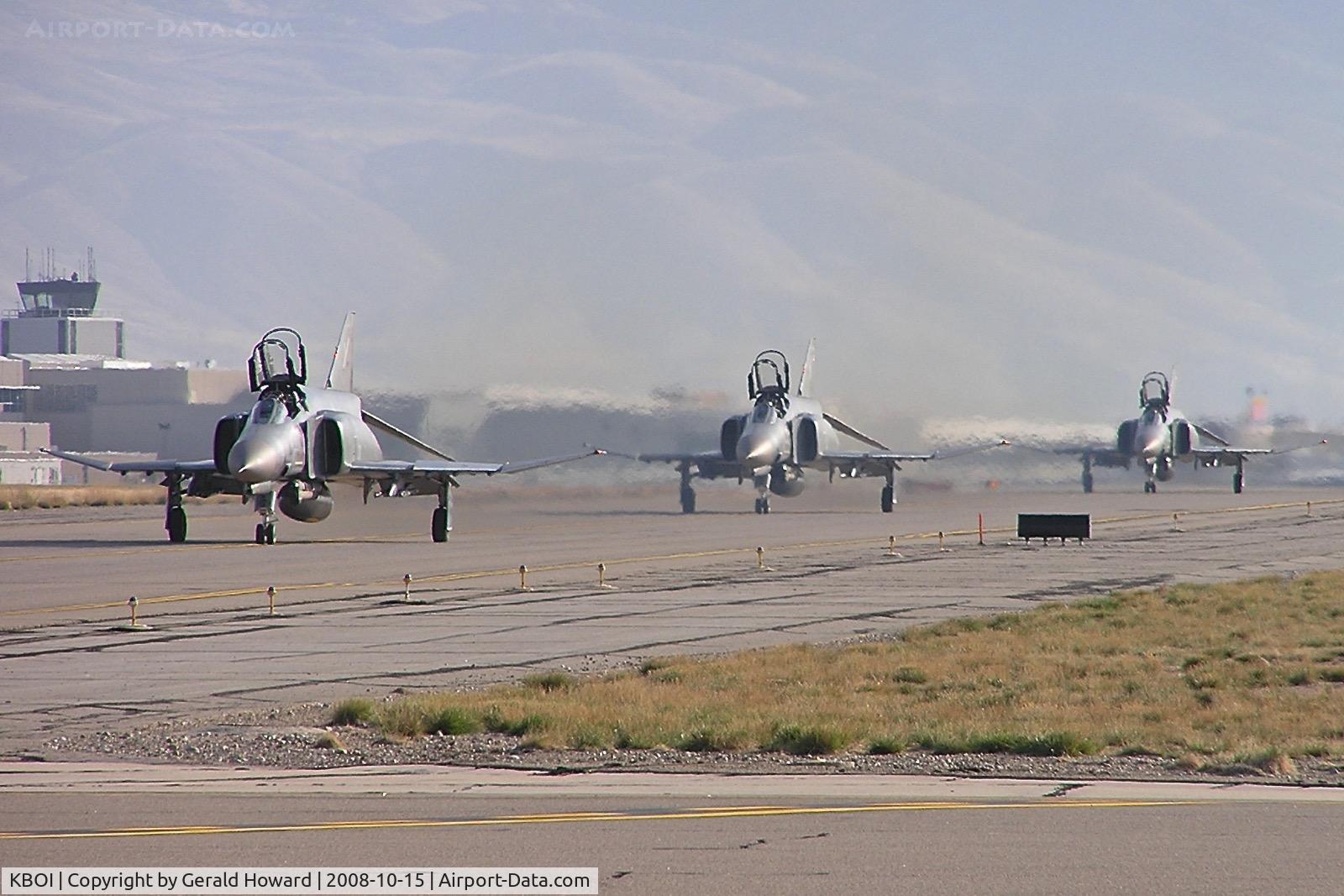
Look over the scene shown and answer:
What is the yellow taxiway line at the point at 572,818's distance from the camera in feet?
31.1

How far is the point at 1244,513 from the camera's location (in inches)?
2467

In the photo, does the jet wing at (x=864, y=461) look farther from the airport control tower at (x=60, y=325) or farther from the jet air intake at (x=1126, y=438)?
the airport control tower at (x=60, y=325)

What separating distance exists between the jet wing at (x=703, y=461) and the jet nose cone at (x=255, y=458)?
2235 centimetres

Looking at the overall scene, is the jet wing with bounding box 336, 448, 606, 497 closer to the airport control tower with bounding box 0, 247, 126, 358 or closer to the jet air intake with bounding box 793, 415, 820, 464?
the jet air intake with bounding box 793, 415, 820, 464

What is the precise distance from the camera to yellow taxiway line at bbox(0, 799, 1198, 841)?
9.48m

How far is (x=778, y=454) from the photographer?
57125 millimetres

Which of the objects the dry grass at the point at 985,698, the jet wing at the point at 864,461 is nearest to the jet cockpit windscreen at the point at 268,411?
the dry grass at the point at 985,698

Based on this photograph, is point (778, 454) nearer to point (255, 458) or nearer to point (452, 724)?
point (255, 458)

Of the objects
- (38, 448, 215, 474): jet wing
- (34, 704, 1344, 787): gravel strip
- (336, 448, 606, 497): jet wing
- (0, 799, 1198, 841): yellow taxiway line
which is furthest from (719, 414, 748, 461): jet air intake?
(0, 799, 1198, 841): yellow taxiway line

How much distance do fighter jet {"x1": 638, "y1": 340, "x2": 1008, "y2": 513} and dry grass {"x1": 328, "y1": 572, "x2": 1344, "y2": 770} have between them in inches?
1224

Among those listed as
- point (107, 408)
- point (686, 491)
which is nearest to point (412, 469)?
point (686, 491)

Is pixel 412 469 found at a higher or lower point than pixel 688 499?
higher

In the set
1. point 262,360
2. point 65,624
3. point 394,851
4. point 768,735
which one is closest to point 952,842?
point 394,851

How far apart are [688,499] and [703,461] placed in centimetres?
198
